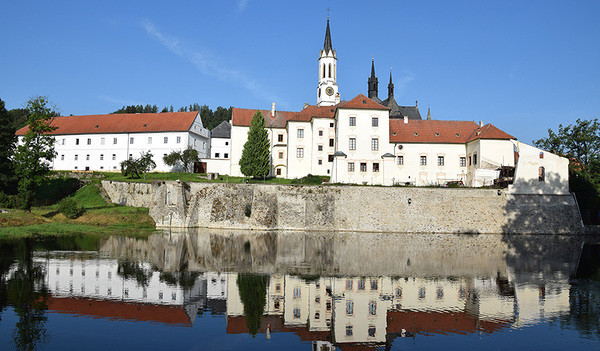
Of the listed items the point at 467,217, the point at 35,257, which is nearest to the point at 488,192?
the point at 467,217

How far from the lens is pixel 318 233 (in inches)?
1363

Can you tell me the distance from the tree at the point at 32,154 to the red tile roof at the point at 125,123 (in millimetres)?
21362

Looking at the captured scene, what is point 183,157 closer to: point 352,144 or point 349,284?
point 352,144

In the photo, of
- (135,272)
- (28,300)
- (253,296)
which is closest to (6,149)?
(135,272)

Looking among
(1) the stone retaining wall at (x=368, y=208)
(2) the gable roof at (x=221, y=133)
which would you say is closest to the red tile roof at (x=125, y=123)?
(2) the gable roof at (x=221, y=133)

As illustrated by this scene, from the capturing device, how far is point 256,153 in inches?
1837

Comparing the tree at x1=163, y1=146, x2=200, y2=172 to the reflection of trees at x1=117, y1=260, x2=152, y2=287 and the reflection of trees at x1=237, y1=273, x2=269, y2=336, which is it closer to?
the reflection of trees at x1=117, y1=260, x2=152, y2=287

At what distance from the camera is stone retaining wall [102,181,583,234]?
118ft

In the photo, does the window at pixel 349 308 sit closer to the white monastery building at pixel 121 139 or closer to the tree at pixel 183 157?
the tree at pixel 183 157

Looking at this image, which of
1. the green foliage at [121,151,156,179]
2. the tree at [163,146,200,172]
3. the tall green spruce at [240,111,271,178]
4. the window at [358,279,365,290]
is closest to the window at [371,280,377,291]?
the window at [358,279,365,290]

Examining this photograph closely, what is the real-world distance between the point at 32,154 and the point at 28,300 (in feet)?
84.2

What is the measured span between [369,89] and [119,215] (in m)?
51.6

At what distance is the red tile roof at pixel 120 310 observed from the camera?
10977 millimetres

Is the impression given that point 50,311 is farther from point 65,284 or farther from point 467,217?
point 467,217
